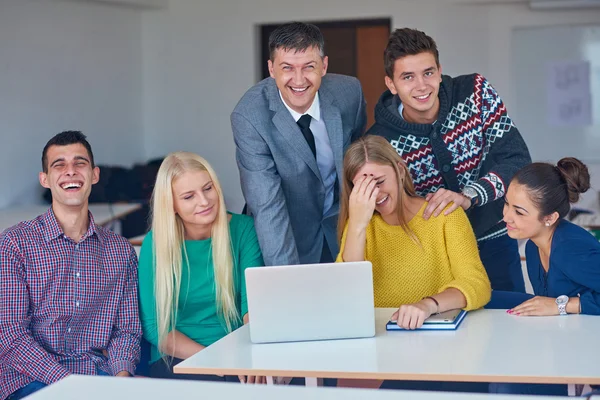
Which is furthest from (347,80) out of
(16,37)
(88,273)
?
(16,37)

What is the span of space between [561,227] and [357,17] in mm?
4893

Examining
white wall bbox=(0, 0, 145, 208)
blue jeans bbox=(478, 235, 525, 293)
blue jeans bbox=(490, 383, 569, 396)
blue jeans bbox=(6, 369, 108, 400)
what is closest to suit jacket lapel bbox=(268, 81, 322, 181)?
blue jeans bbox=(478, 235, 525, 293)

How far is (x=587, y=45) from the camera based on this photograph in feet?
21.4

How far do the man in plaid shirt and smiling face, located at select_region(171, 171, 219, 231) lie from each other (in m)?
0.26

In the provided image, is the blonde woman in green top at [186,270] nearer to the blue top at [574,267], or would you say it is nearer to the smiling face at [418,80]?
the smiling face at [418,80]

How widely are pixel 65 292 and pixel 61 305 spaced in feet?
0.14

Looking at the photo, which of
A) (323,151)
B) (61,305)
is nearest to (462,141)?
(323,151)

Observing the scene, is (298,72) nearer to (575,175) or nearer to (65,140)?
(65,140)

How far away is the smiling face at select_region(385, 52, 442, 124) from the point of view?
269 centimetres

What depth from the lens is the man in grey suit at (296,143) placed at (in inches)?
109

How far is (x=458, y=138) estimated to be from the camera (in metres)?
2.84

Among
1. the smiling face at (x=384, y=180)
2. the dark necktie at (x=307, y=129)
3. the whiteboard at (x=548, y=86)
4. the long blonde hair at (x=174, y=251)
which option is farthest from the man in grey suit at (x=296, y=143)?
the whiteboard at (x=548, y=86)

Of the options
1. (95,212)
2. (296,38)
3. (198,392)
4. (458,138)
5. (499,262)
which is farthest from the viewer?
(95,212)

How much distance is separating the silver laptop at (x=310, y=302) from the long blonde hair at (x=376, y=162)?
517 mm
